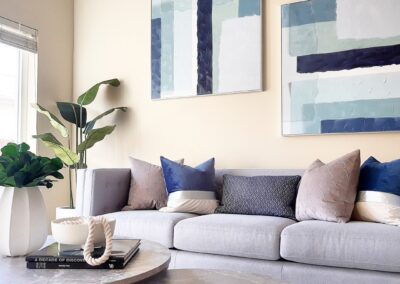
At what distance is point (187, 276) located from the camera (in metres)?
1.42

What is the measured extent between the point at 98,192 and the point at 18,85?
4.75 ft

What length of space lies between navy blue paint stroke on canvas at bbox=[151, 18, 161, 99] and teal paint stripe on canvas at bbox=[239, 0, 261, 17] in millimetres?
751

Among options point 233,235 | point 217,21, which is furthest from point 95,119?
A: point 233,235

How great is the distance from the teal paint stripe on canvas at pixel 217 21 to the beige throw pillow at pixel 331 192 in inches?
47.1

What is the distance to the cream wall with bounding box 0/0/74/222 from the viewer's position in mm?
3525

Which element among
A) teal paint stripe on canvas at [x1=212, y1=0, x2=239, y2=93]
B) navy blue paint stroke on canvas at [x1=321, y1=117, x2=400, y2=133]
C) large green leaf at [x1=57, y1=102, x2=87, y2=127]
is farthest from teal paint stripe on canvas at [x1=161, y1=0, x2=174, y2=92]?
navy blue paint stroke on canvas at [x1=321, y1=117, x2=400, y2=133]

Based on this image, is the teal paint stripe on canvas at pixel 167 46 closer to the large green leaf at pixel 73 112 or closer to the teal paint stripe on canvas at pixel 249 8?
the teal paint stripe on canvas at pixel 249 8

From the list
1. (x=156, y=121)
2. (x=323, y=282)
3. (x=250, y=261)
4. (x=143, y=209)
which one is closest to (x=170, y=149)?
(x=156, y=121)

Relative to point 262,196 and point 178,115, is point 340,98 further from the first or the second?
point 178,115

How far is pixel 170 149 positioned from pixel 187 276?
205 cm

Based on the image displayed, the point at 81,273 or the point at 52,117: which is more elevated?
the point at 52,117

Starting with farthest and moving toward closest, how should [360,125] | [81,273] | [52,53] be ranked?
[52,53] → [360,125] → [81,273]

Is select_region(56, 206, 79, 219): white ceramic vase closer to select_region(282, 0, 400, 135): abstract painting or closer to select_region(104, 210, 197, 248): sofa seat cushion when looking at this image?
select_region(104, 210, 197, 248): sofa seat cushion

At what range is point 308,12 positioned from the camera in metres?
2.90
